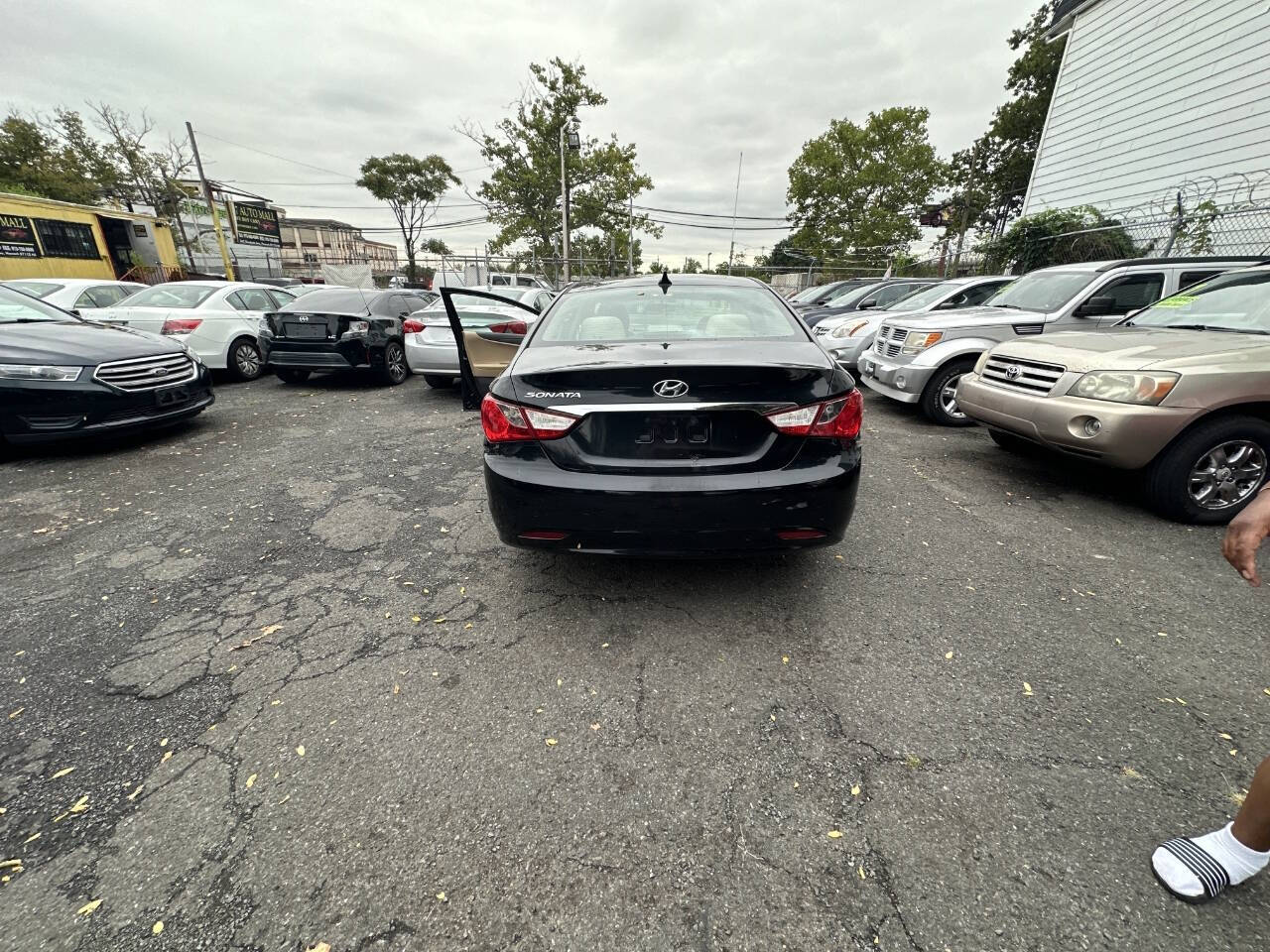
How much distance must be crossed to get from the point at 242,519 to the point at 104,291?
8.63 meters

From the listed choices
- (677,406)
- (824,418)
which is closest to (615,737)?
(677,406)

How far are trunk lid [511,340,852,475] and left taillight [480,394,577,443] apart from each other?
0.11 feet

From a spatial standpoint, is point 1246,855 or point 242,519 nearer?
point 1246,855

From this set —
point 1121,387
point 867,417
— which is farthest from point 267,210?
point 1121,387

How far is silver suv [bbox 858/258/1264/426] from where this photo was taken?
5.39m

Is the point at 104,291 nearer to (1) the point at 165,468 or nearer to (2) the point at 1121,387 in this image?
(1) the point at 165,468

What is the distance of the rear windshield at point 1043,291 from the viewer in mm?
5598

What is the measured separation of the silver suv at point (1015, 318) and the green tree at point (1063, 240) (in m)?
5.59

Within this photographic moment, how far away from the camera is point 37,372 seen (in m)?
4.34

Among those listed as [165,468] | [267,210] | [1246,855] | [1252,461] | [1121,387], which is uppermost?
[267,210]

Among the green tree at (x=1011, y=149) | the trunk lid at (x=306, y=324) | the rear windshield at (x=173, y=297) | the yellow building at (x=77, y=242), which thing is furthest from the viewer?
the green tree at (x=1011, y=149)

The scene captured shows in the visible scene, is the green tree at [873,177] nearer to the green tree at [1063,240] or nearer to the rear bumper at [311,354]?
the green tree at [1063,240]

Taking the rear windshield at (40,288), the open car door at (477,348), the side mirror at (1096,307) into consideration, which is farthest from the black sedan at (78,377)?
the side mirror at (1096,307)

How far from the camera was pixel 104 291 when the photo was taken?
29.0ft
